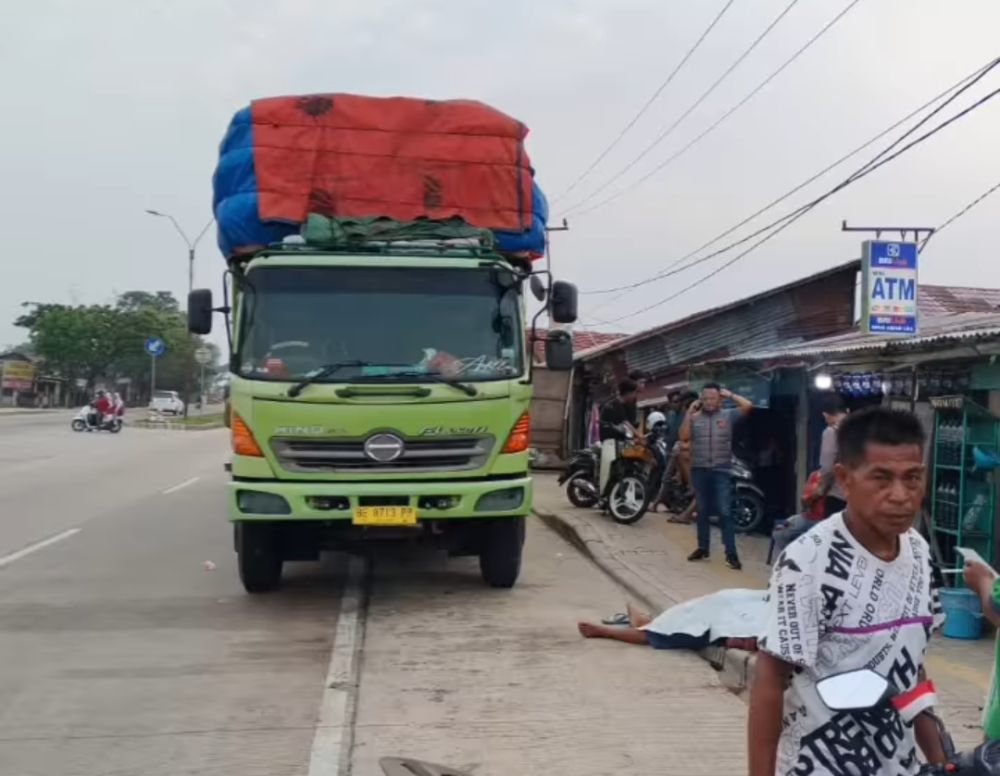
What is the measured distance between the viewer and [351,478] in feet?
25.5

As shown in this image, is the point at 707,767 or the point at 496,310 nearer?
the point at 707,767

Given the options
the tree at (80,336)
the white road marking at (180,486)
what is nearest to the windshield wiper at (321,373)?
the white road marking at (180,486)

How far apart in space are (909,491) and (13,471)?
20.0 metres

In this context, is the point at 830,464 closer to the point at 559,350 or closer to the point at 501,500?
the point at 559,350

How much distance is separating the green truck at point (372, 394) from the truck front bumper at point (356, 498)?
10 millimetres

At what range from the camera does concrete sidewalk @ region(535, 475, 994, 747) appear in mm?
5793

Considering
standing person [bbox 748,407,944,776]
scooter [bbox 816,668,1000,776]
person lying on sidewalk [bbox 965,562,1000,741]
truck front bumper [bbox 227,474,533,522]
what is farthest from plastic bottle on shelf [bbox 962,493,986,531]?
scooter [bbox 816,668,1000,776]

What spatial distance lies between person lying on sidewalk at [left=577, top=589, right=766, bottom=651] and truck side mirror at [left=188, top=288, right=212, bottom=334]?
3788mm

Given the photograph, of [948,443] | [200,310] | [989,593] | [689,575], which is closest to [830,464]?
[948,443]

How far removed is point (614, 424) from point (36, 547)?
22.8 feet

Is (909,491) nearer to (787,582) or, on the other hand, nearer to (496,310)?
(787,582)

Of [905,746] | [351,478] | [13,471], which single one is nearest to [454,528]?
[351,478]

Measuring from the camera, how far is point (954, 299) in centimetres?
2073

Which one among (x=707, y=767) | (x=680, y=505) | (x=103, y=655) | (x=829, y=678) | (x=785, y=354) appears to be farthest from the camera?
(x=680, y=505)
